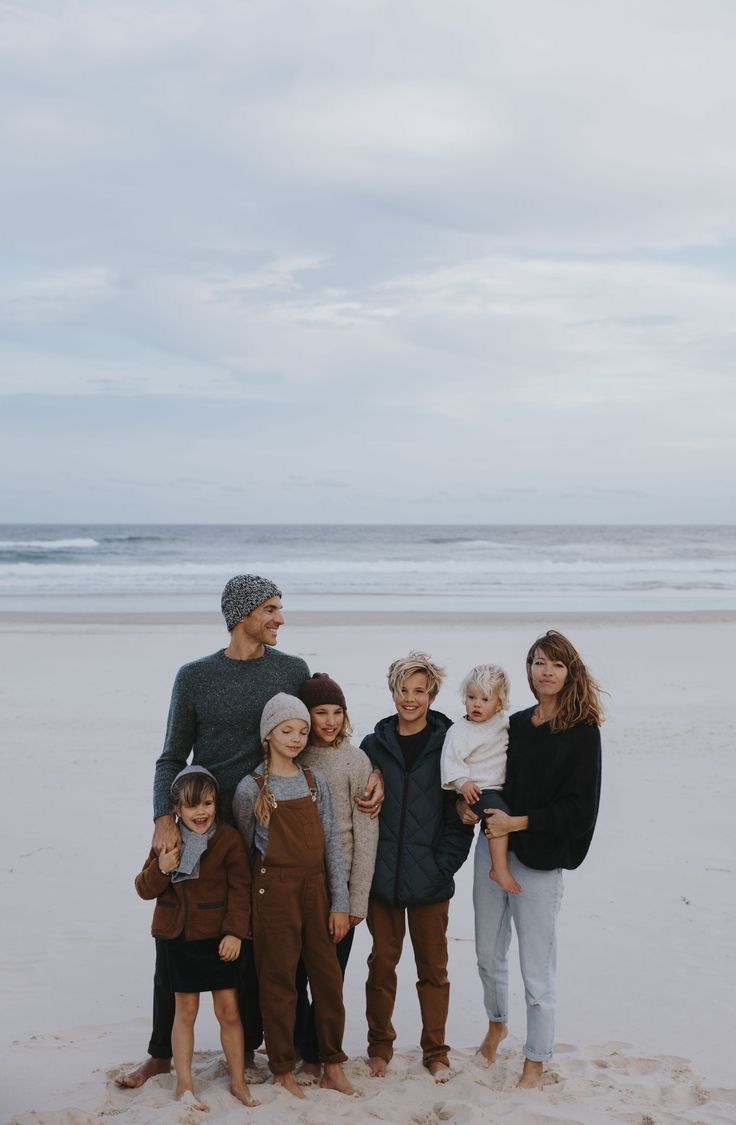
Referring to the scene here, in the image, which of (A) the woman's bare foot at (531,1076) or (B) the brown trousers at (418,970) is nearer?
(A) the woman's bare foot at (531,1076)

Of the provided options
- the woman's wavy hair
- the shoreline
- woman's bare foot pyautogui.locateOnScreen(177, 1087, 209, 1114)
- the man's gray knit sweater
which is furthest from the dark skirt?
the shoreline

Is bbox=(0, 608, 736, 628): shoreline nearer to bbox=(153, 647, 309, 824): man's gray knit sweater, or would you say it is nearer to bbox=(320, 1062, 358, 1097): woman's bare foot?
bbox=(153, 647, 309, 824): man's gray knit sweater

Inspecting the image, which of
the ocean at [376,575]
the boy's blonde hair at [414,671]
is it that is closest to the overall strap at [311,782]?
the boy's blonde hair at [414,671]

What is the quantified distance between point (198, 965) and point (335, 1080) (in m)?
0.67

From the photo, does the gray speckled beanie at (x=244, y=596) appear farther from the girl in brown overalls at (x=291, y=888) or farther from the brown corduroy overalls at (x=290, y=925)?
the brown corduroy overalls at (x=290, y=925)

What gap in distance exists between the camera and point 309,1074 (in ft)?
12.4

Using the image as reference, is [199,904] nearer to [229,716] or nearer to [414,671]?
[229,716]

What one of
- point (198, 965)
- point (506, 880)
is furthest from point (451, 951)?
point (198, 965)

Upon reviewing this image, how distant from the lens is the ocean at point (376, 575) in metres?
22.5

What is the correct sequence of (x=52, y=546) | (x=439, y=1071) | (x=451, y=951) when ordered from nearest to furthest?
(x=439, y=1071) → (x=451, y=951) → (x=52, y=546)

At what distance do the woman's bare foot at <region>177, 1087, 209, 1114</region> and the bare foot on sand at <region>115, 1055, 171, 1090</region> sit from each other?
0.25 metres

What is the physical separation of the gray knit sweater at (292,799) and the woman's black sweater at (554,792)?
67cm

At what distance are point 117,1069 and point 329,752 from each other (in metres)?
1.50

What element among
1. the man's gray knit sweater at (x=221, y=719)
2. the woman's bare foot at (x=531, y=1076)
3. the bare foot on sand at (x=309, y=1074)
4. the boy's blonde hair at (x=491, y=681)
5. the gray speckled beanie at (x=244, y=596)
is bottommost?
the bare foot on sand at (x=309, y=1074)
